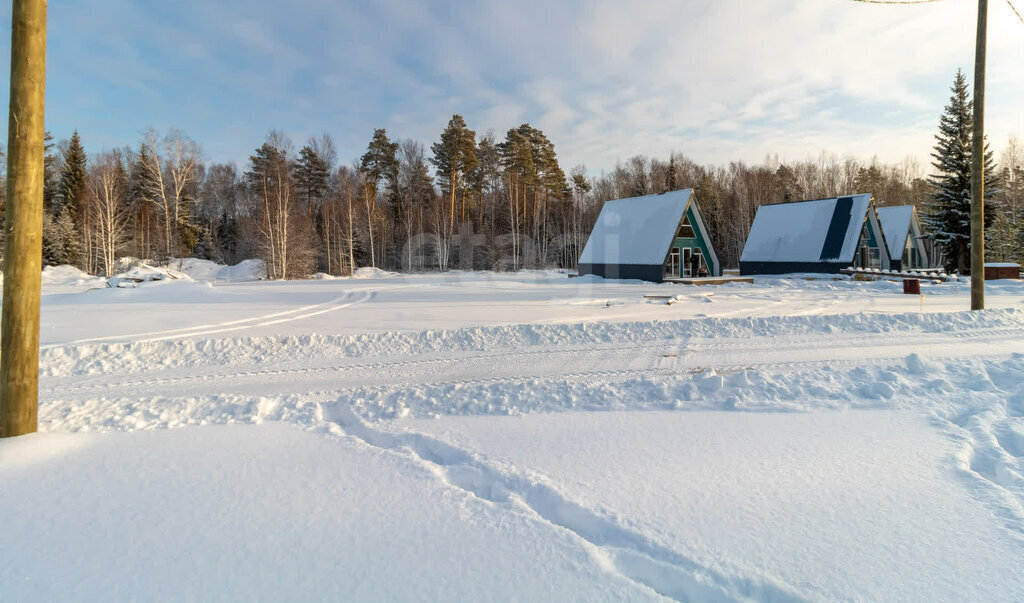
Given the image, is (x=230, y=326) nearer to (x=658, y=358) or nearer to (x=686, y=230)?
(x=658, y=358)

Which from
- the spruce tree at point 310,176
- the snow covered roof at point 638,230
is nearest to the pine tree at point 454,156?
the spruce tree at point 310,176

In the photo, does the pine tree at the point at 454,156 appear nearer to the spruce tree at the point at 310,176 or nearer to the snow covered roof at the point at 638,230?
the spruce tree at the point at 310,176

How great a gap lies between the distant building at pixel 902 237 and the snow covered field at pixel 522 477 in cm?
3124

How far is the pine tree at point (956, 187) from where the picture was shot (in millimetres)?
31031

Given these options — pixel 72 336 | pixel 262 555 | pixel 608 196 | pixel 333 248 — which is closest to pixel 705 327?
pixel 262 555

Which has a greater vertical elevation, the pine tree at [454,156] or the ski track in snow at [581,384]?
the pine tree at [454,156]

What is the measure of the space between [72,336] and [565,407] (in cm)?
1114

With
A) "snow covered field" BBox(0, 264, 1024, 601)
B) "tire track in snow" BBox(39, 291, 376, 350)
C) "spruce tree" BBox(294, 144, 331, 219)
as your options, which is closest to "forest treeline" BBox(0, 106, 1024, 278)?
"spruce tree" BBox(294, 144, 331, 219)

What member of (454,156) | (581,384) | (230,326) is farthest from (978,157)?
(454,156)

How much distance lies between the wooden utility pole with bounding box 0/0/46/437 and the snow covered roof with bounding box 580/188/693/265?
25.3 metres

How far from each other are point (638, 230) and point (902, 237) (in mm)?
21223

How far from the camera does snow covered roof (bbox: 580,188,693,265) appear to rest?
27.6 meters

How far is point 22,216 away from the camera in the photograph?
188 inches

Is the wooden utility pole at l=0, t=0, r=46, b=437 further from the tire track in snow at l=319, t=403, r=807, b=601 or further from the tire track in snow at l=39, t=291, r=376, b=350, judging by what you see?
the tire track in snow at l=39, t=291, r=376, b=350
